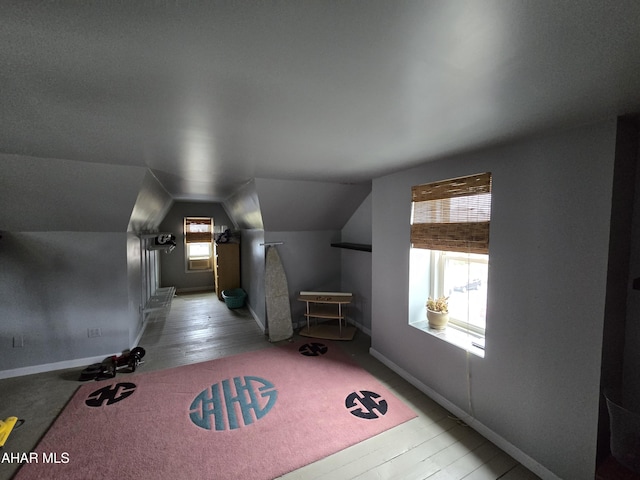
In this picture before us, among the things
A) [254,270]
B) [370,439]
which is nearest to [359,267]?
[254,270]

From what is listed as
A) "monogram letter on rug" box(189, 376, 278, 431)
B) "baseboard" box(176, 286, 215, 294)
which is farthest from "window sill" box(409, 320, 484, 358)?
"baseboard" box(176, 286, 215, 294)

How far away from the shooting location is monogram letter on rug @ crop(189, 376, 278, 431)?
2.23 metres

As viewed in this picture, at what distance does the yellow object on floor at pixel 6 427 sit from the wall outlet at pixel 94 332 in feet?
3.86

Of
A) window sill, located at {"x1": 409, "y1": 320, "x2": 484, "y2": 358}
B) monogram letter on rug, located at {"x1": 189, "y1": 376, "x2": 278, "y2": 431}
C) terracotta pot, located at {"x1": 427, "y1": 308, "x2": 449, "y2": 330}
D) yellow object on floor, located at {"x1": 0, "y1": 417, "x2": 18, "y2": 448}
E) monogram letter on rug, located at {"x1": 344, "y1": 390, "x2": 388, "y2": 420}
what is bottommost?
monogram letter on rug, located at {"x1": 344, "y1": 390, "x2": 388, "y2": 420}

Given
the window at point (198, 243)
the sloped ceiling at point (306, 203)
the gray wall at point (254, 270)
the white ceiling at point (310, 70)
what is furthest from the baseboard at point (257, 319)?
the white ceiling at point (310, 70)

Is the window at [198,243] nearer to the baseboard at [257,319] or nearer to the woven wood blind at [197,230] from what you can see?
the woven wood blind at [197,230]

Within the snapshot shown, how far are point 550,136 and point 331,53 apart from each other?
5.41 feet

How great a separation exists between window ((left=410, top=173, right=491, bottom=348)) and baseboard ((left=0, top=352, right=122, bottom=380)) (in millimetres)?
4000

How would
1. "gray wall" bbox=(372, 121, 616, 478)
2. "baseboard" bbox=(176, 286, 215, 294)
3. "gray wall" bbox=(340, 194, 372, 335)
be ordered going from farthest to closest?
"baseboard" bbox=(176, 286, 215, 294), "gray wall" bbox=(340, 194, 372, 335), "gray wall" bbox=(372, 121, 616, 478)

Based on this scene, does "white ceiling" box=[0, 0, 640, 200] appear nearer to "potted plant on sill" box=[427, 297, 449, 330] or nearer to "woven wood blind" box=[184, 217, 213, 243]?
"potted plant on sill" box=[427, 297, 449, 330]

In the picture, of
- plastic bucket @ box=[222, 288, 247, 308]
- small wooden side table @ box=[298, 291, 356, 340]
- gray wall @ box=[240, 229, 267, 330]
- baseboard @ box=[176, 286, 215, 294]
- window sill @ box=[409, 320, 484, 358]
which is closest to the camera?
window sill @ box=[409, 320, 484, 358]

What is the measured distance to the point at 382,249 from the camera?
3.18m

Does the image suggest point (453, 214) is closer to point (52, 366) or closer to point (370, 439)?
point (370, 439)

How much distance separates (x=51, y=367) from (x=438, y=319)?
443 cm
